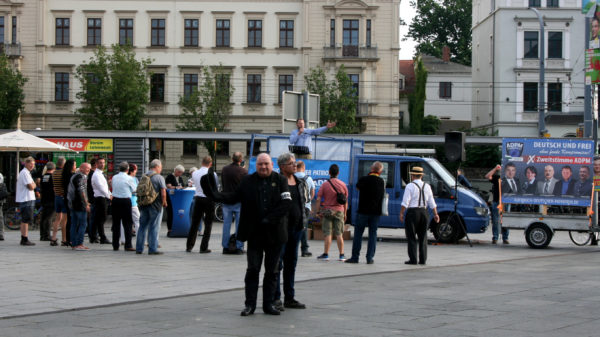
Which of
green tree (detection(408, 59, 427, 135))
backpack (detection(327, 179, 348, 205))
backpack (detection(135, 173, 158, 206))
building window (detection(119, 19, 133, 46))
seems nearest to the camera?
backpack (detection(327, 179, 348, 205))

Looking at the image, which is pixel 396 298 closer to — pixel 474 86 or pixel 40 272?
pixel 40 272

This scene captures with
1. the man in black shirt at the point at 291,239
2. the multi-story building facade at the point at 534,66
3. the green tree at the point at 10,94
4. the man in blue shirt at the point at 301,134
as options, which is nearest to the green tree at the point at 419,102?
the multi-story building facade at the point at 534,66

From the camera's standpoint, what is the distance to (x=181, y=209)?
2092 cm

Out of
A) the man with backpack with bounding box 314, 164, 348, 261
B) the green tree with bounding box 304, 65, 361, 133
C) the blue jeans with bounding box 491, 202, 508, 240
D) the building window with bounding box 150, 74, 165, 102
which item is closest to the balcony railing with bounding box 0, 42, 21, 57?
the building window with bounding box 150, 74, 165, 102

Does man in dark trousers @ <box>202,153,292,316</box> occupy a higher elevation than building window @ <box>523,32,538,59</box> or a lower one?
lower

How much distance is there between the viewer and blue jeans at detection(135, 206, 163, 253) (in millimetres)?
16172

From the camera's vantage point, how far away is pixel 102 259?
15.3 metres

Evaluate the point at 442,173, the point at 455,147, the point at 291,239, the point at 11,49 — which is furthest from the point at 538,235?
the point at 11,49

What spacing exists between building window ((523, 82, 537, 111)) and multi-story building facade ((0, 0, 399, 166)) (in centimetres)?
1046

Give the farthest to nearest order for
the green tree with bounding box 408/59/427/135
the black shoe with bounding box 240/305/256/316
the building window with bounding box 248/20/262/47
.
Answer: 1. the green tree with bounding box 408/59/427/135
2. the building window with bounding box 248/20/262/47
3. the black shoe with bounding box 240/305/256/316

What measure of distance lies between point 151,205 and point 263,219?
7397mm

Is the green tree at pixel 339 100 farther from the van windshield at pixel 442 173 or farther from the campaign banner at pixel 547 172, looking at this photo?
the campaign banner at pixel 547 172

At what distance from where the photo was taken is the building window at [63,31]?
58125 millimetres

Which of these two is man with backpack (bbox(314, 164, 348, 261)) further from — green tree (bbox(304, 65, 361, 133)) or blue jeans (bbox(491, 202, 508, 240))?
green tree (bbox(304, 65, 361, 133))
